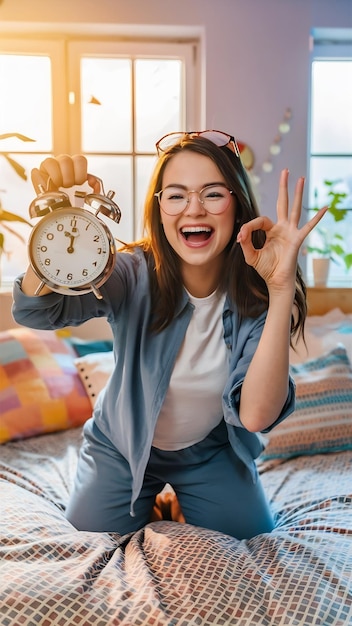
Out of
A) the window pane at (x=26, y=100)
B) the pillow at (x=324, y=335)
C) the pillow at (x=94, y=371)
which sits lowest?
the pillow at (x=94, y=371)

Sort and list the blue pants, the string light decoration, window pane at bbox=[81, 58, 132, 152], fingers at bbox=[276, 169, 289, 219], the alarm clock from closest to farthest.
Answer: the alarm clock → fingers at bbox=[276, 169, 289, 219] → the blue pants → the string light decoration → window pane at bbox=[81, 58, 132, 152]

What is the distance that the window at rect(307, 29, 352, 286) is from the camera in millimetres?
3066

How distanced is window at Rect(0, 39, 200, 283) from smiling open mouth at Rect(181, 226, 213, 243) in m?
1.75

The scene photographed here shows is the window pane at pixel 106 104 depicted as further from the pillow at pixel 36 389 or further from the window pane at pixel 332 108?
the pillow at pixel 36 389

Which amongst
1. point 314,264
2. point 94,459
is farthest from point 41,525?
point 314,264

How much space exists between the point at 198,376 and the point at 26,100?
2.04 meters

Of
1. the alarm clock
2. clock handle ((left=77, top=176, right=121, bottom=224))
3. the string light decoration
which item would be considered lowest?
the alarm clock

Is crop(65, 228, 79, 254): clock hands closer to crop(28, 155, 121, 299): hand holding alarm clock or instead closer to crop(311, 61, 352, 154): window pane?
crop(28, 155, 121, 299): hand holding alarm clock

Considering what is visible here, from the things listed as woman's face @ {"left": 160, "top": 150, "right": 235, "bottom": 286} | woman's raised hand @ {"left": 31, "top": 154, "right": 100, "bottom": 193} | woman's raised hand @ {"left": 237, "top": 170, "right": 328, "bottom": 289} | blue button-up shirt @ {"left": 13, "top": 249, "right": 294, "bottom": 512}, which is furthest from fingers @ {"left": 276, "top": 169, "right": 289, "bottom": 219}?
woman's raised hand @ {"left": 31, "top": 154, "right": 100, "bottom": 193}

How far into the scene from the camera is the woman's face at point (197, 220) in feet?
4.26

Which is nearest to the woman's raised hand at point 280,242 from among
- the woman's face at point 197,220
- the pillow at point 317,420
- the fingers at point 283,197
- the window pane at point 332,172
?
the fingers at point 283,197

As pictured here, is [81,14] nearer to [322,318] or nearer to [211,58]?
[211,58]

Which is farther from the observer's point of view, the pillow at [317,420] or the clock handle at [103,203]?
the pillow at [317,420]

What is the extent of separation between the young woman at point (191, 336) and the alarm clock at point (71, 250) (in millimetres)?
71
